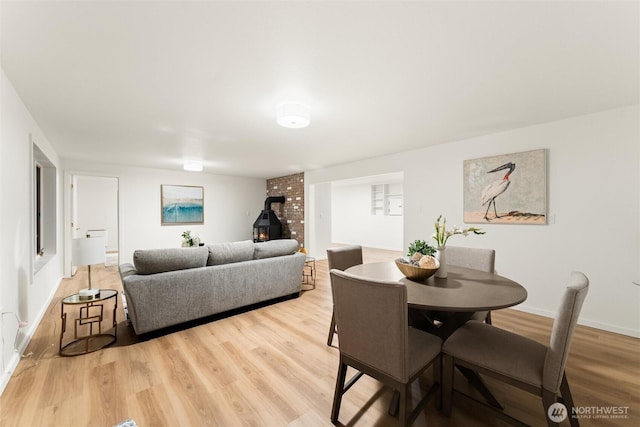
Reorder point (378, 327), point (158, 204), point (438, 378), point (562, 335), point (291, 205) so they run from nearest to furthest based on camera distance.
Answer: point (562, 335) → point (378, 327) → point (438, 378) → point (158, 204) → point (291, 205)

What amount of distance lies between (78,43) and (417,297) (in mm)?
2527

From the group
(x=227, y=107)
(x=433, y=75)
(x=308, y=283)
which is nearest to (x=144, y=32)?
(x=227, y=107)

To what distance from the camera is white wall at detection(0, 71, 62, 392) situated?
74.7 inches

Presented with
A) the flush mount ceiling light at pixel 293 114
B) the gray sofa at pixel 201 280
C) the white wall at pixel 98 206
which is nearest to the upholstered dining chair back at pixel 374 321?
the flush mount ceiling light at pixel 293 114

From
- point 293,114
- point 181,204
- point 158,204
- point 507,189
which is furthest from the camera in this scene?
point 181,204

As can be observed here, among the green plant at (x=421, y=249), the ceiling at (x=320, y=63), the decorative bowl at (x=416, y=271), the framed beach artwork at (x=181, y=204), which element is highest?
the ceiling at (x=320, y=63)

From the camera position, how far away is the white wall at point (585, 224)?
262cm

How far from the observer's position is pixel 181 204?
634 cm

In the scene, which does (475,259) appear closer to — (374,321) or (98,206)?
(374,321)

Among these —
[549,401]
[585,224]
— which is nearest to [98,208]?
[549,401]

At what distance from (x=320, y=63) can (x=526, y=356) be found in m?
2.12

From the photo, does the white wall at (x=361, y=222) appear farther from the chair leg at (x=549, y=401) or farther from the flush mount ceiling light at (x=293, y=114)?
the chair leg at (x=549, y=401)

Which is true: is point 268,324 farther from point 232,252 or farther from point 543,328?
point 543,328

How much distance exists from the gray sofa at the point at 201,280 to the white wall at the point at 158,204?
11.1ft
